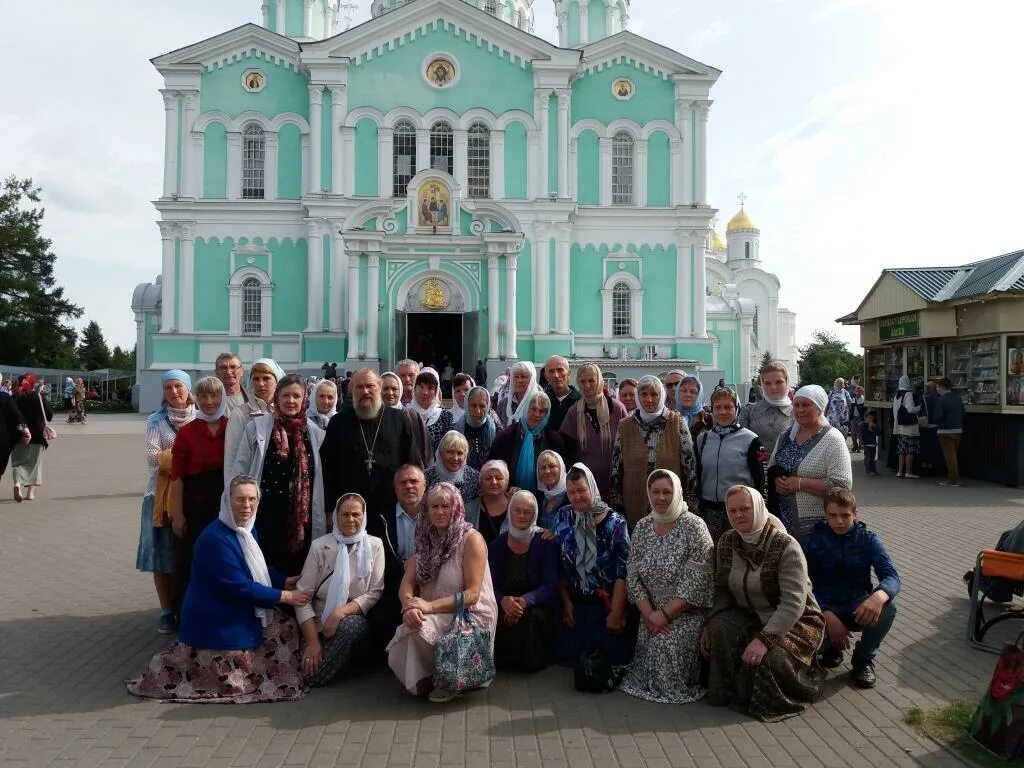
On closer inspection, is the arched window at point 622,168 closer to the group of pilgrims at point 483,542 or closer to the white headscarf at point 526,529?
the group of pilgrims at point 483,542

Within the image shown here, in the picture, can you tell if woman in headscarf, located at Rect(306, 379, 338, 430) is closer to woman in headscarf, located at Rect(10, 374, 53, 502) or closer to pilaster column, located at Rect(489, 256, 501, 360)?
woman in headscarf, located at Rect(10, 374, 53, 502)

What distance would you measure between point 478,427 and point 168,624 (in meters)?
2.86

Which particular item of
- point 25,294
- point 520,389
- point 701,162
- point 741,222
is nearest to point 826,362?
point 741,222

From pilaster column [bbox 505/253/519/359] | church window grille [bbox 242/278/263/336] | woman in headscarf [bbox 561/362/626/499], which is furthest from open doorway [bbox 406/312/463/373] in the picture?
woman in headscarf [bbox 561/362/626/499]

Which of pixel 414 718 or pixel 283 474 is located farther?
pixel 283 474

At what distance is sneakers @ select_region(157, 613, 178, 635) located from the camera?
266 inches

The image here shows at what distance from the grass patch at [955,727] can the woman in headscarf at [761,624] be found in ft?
1.90

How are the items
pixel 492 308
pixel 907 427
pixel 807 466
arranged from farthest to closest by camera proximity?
pixel 492 308, pixel 907 427, pixel 807 466

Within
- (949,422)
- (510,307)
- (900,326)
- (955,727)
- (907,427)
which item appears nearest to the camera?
(955,727)

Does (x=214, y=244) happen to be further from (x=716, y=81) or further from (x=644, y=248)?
(x=716, y=81)

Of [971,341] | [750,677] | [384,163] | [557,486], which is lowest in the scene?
[750,677]

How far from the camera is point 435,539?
574 cm

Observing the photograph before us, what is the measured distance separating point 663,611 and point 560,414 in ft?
7.84

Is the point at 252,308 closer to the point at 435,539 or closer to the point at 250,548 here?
the point at 250,548
